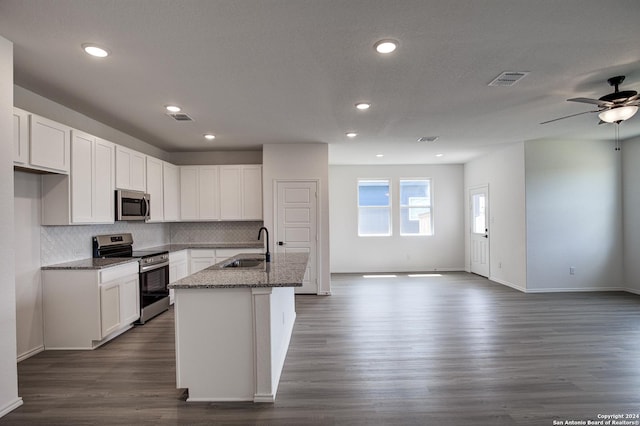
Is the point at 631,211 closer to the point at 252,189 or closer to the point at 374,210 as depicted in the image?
the point at 374,210

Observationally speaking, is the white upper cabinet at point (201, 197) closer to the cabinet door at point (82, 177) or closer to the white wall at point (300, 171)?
the white wall at point (300, 171)

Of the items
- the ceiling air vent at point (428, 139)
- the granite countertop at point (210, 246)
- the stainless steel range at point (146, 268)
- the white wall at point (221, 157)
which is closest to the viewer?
the stainless steel range at point (146, 268)

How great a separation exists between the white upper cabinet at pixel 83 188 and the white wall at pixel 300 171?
235 centimetres

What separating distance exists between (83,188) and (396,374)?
381cm

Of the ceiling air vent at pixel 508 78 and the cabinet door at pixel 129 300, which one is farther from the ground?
the ceiling air vent at pixel 508 78

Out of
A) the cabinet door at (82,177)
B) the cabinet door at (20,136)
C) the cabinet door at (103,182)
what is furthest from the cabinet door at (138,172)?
the cabinet door at (20,136)

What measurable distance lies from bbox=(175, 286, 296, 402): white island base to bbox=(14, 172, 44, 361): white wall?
200 cm

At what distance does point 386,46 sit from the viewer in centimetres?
246

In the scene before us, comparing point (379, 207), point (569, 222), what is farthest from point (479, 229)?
point (379, 207)

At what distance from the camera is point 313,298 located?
5617 mm

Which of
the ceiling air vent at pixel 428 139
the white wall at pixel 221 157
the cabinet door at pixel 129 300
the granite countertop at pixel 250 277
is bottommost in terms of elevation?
the cabinet door at pixel 129 300

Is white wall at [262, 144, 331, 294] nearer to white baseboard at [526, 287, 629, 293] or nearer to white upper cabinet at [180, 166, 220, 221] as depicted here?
white upper cabinet at [180, 166, 220, 221]

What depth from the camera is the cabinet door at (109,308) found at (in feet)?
11.6

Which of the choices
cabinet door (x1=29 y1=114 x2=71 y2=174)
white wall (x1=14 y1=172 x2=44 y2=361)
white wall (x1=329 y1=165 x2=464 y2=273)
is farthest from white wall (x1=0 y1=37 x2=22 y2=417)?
white wall (x1=329 y1=165 x2=464 y2=273)
